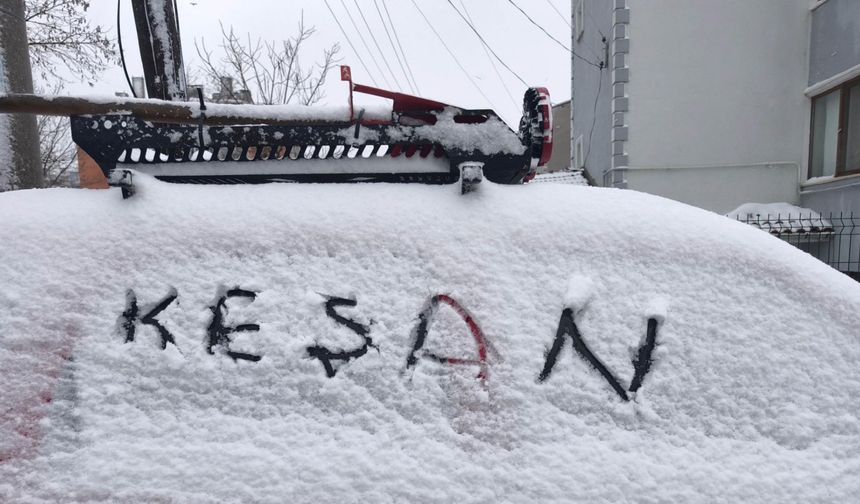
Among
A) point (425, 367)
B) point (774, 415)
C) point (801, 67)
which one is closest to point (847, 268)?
point (801, 67)

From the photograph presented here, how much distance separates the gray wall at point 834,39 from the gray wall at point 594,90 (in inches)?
123

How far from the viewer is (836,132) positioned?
7953 millimetres

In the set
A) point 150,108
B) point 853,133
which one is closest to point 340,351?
point 150,108

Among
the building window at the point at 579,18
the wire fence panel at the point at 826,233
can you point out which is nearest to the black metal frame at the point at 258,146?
the wire fence panel at the point at 826,233

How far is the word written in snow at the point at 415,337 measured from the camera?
1096 mm

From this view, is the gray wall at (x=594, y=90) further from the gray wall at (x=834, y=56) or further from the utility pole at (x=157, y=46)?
the utility pole at (x=157, y=46)

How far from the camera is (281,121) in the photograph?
5.84ft

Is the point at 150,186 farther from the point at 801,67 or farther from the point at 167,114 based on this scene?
the point at 801,67

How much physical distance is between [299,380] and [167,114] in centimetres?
124

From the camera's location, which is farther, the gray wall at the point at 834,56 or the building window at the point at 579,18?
the building window at the point at 579,18

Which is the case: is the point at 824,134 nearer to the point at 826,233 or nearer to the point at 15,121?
the point at 826,233

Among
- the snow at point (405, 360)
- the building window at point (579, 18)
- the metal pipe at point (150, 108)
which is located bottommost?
the snow at point (405, 360)

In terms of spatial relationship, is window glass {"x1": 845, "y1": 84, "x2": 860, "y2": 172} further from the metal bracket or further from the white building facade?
the metal bracket

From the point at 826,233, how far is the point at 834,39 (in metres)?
2.99
